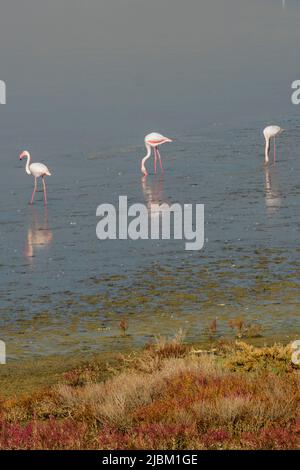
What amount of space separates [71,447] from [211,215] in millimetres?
12881

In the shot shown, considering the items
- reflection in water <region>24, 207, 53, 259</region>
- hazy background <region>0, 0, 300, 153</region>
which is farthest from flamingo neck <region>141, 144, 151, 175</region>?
reflection in water <region>24, 207, 53, 259</region>

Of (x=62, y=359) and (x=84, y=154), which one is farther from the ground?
(x=84, y=154)

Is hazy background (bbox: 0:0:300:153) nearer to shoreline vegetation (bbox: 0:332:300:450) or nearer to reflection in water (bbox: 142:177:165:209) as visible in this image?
reflection in water (bbox: 142:177:165:209)

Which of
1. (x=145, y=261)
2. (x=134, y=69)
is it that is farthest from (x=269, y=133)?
(x=134, y=69)

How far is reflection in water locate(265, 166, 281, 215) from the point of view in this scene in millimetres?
22453

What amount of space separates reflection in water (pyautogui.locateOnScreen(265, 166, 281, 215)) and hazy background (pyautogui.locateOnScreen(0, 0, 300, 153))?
5634mm

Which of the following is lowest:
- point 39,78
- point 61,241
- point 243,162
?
point 61,241

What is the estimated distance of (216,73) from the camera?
4112cm

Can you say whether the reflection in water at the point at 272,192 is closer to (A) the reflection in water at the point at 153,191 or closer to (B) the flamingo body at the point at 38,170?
(A) the reflection in water at the point at 153,191

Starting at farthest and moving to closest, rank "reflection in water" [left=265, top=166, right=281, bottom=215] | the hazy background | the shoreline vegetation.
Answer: the hazy background < "reflection in water" [left=265, top=166, right=281, bottom=215] < the shoreline vegetation

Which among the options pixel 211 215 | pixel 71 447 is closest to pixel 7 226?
pixel 211 215

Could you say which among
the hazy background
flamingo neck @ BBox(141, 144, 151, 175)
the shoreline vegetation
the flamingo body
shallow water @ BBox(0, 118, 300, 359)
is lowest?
the shoreline vegetation
